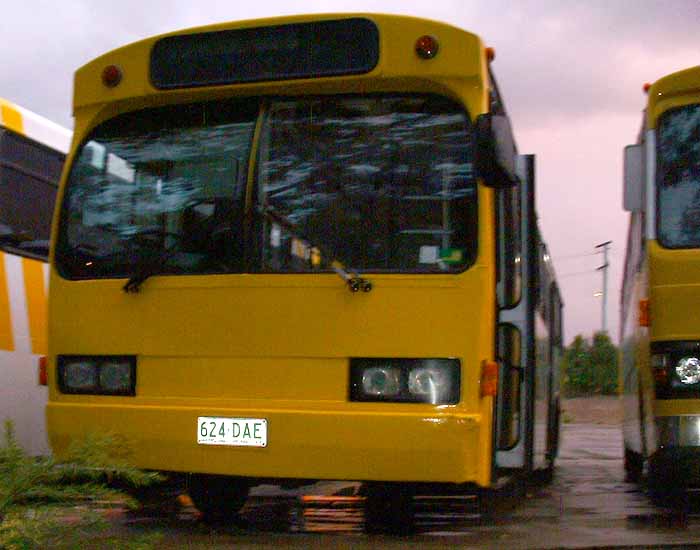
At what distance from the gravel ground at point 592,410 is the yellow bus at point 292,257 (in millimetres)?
34472

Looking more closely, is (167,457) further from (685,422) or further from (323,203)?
(685,422)

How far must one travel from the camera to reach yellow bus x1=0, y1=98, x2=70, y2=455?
10805 millimetres

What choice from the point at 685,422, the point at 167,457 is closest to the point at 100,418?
the point at 167,457

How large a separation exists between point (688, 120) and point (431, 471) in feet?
11.8

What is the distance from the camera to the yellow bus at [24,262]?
35.4 feet

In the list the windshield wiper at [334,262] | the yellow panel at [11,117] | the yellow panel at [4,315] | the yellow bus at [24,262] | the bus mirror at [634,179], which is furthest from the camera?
the yellow panel at [11,117]

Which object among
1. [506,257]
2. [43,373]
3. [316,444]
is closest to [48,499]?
[316,444]

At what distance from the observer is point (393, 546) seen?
24.7 feet

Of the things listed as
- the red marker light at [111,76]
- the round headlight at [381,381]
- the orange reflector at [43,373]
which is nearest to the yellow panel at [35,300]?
the orange reflector at [43,373]

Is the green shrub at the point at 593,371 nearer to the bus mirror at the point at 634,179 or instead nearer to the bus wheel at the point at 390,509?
the bus mirror at the point at 634,179

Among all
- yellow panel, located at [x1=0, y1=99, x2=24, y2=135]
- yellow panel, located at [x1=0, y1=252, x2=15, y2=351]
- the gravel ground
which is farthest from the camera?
the gravel ground

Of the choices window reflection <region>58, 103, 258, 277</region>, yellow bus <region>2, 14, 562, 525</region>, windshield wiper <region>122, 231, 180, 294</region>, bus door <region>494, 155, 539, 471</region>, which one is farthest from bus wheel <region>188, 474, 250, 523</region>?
bus door <region>494, 155, 539, 471</region>

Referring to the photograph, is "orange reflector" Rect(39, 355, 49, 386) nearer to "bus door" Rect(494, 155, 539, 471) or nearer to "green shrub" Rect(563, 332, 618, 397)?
"bus door" Rect(494, 155, 539, 471)

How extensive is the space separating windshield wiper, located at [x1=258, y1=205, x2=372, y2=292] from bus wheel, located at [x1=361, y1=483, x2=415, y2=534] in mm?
1363
